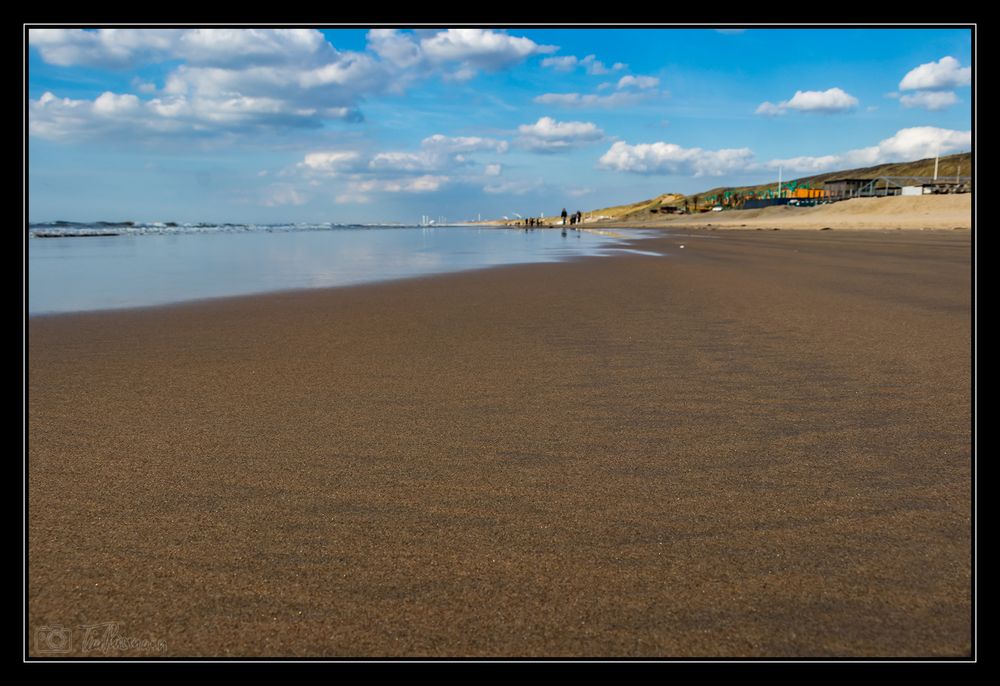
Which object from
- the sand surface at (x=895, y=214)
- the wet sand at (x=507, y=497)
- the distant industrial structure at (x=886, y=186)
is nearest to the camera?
the wet sand at (x=507, y=497)

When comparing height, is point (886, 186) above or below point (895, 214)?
above

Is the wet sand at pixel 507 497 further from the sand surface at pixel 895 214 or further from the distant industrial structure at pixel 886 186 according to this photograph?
the distant industrial structure at pixel 886 186

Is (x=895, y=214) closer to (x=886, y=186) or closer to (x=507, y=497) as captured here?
(x=886, y=186)

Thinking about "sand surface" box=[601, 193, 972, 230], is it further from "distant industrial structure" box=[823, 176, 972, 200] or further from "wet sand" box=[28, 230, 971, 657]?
"wet sand" box=[28, 230, 971, 657]

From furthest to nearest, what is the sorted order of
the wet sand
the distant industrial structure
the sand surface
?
1. the distant industrial structure
2. the sand surface
3. the wet sand

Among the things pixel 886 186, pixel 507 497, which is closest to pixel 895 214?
pixel 886 186

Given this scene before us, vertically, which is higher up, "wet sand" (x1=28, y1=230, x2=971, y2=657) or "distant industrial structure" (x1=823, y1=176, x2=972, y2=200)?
"distant industrial structure" (x1=823, y1=176, x2=972, y2=200)

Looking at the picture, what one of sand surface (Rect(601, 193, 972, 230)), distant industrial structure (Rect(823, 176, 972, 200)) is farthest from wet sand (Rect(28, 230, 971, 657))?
distant industrial structure (Rect(823, 176, 972, 200))

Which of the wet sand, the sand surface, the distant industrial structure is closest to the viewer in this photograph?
the wet sand

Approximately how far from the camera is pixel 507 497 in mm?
2338

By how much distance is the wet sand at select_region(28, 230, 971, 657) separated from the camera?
165 centimetres

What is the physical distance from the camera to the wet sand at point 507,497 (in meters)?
1.65

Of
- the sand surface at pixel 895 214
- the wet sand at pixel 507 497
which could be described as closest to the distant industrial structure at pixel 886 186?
the sand surface at pixel 895 214
